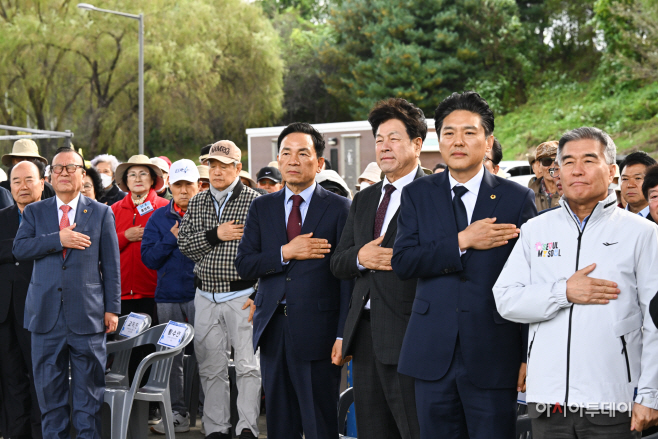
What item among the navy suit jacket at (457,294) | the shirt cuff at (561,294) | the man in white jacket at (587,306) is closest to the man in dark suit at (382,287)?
the navy suit jacket at (457,294)

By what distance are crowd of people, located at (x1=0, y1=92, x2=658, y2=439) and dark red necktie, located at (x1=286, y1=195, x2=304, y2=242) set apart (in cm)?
1

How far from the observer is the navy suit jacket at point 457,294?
313 cm

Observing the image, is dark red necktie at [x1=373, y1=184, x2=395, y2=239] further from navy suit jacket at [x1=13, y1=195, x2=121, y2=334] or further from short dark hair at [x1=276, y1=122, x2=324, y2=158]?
navy suit jacket at [x1=13, y1=195, x2=121, y2=334]

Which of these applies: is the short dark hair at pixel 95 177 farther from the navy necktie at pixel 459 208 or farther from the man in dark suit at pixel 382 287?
the navy necktie at pixel 459 208

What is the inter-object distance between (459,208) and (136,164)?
14.8 feet

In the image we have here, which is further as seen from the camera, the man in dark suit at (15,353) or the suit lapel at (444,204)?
the man in dark suit at (15,353)

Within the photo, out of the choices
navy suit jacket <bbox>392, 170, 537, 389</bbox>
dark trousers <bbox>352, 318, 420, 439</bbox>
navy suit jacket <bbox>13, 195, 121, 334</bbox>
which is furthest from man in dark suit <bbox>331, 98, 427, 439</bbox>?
navy suit jacket <bbox>13, 195, 121, 334</bbox>

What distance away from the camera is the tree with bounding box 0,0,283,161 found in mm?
24172

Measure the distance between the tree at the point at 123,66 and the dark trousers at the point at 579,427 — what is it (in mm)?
24119

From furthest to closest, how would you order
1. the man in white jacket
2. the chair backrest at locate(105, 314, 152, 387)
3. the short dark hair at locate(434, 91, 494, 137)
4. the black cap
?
the black cap, the chair backrest at locate(105, 314, 152, 387), the short dark hair at locate(434, 91, 494, 137), the man in white jacket

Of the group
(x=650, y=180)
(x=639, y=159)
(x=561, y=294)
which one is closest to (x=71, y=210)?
(x=561, y=294)

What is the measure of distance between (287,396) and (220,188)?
76.7 inches

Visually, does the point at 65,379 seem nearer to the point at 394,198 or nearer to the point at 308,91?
the point at 394,198

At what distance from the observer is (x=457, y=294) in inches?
125
